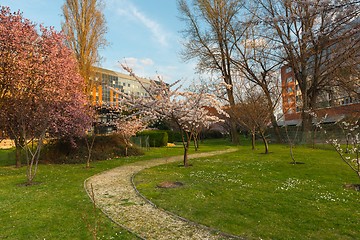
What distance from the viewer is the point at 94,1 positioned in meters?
21.9

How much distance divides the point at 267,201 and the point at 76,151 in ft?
45.2

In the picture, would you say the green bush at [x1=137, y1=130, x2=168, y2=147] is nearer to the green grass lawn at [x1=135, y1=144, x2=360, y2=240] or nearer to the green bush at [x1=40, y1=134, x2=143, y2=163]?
the green bush at [x1=40, y1=134, x2=143, y2=163]

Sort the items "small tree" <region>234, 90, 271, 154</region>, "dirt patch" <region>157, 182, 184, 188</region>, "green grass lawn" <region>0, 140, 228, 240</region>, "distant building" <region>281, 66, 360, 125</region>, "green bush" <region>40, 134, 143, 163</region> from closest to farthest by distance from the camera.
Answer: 1. "green grass lawn" <region>0, 140, 228, 240</region>
2. "dirt patch" <region>157, 182, 184, 188</region>
3. "green bush" <region>40, 134, 143, 163</region>
4. "small tree" <region>234, 90, 271, 154</region>
5. "distant building" <region>281, 66, 360, 125</region>

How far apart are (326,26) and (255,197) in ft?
14.3

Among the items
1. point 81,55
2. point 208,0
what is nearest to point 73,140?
point 81,55

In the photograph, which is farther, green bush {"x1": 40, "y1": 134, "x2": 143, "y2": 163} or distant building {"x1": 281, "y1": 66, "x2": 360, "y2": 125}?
distant building {"x1": 281, "y1": 66, "x2": 360, "y2": 125}

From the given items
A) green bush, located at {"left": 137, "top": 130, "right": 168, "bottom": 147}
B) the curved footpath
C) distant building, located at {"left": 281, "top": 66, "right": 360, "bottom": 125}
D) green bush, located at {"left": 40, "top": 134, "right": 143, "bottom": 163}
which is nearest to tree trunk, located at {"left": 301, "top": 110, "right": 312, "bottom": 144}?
distant building, located at {"left": 281, "top": 66, "right": 360, "bottom": 125}

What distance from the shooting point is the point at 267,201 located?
6.60 meters

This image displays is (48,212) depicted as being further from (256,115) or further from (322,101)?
(322,101)

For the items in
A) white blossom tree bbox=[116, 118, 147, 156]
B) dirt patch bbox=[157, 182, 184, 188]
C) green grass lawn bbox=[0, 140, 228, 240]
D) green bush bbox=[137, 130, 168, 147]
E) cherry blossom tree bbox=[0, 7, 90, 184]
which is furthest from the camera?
green bush bbox=[137, 130, 168, 147]

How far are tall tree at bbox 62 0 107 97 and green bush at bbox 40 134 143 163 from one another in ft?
16.4

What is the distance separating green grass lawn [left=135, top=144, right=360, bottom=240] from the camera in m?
4.96

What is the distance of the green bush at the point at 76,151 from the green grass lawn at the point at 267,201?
778cm

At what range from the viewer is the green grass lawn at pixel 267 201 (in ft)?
16.3
